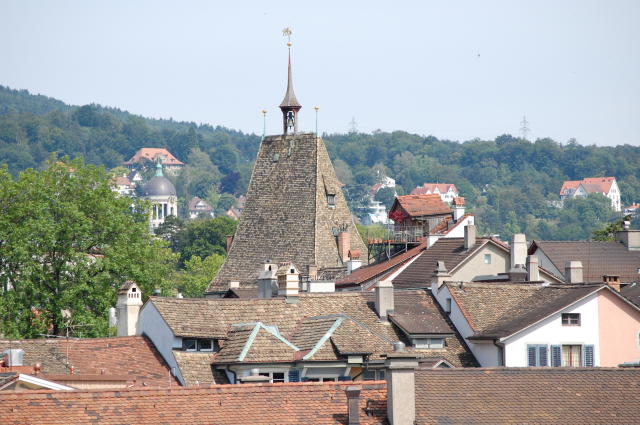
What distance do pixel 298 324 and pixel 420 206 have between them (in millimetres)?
40102

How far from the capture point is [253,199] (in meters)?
106

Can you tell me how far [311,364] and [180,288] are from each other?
113367 millimetres

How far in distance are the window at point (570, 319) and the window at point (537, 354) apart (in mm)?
1010

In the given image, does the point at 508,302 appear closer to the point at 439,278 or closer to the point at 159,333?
the point at 439,278

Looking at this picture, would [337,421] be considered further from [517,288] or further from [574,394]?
[517,288]

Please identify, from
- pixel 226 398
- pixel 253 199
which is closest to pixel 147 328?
pixel 226 398

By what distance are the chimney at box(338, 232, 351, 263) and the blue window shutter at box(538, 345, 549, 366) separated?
44.1 m

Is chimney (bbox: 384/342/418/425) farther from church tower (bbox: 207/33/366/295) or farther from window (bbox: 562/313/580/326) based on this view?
church tower (bbox: 207/33/366/295)

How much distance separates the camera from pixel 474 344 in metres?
55.8

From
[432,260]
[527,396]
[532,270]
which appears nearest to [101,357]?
[527,396]

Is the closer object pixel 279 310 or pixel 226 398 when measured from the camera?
pixel 226 398

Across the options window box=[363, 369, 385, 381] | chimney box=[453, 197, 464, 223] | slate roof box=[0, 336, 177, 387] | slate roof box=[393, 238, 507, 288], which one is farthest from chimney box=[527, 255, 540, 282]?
slate roof box=[0, 336, 177, 387]

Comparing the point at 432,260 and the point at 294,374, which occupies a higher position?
the point at 432,260

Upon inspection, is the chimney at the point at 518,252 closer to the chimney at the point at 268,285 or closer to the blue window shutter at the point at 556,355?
the chimney at the point at 268,285
